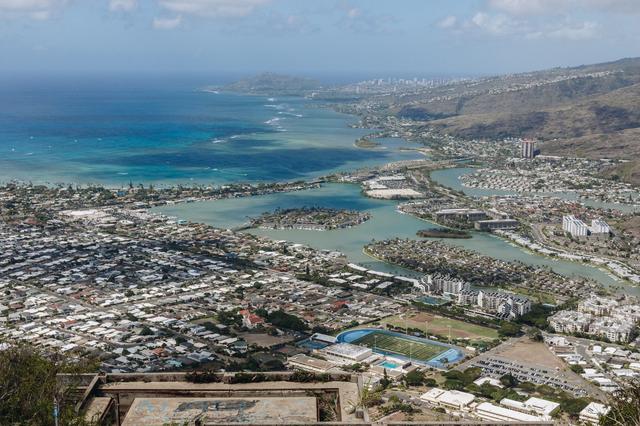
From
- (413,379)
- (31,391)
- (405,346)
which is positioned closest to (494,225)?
(405,346)

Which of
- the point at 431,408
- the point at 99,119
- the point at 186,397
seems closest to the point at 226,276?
the point at 431,408

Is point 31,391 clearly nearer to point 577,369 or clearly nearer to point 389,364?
point 389,364

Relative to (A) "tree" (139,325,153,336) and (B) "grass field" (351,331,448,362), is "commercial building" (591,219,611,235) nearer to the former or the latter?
(B) "grass field" (351,331,448,362)

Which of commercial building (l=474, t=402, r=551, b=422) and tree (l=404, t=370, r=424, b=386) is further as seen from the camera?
tree (l=404, t=370, r=424, b=386)

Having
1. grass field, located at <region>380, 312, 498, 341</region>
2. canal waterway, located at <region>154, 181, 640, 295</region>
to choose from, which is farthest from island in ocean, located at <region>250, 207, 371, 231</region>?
grass field, located at <region>380, 312, 498, 341</region>

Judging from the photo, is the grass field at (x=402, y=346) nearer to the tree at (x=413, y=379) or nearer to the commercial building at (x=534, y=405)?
the tree at (x=413, y=379)

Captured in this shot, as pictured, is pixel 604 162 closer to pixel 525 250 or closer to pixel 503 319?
pixel 525 250

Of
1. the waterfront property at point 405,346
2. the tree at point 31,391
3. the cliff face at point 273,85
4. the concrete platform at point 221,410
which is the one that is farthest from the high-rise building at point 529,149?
the cliff face at point 273,85
